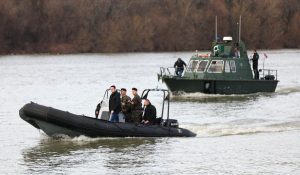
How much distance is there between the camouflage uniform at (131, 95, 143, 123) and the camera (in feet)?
77.6

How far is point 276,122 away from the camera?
28.5 metres

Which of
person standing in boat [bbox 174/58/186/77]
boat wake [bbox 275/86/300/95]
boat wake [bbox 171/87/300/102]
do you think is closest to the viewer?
boat wake [bbox 171/87/300/102]

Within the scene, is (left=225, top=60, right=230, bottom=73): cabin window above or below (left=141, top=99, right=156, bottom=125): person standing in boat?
above

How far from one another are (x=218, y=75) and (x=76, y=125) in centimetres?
1602

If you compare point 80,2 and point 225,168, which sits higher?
point 80,2

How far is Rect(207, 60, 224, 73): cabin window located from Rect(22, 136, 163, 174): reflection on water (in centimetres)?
1478

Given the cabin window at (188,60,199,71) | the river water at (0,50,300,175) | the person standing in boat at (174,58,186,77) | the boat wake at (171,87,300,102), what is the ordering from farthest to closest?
the person standing in boat at (174,58,186,77) < the cabin window at (188,60,199,71) < the boat wake at (171,87,300,102) < the river water at (0,50,300,175)

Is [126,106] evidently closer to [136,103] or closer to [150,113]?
[136,103]

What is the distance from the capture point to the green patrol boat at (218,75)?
38.0 m

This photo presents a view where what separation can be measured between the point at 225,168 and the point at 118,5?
97.6 metres

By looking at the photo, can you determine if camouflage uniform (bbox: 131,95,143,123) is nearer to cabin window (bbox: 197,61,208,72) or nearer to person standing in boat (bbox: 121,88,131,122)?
person standing in boat (bbox: 121,88,131,122)

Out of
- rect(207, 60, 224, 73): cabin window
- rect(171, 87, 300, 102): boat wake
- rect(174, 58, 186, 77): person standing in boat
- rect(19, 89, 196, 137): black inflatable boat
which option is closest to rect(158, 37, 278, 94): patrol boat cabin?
rect(207, 60, 224, 73): cabin window

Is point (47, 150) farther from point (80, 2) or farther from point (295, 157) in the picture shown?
point (80, 2)

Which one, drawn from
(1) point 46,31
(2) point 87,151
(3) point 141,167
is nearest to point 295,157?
(3) point 141,167
